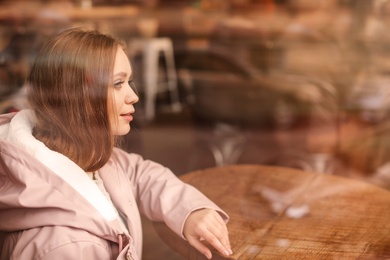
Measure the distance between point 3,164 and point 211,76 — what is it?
67.6 inches

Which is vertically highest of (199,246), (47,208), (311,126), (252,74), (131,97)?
(131,97)

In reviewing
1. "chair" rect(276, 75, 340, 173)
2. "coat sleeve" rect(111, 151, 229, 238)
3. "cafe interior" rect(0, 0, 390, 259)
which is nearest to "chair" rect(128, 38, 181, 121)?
"cafe interior" rect(0, 0, 390, 259)

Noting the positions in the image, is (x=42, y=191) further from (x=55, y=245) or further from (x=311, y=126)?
(x=311, y=126)

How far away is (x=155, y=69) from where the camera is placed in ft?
8.79

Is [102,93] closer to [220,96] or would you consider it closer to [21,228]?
[21,228]

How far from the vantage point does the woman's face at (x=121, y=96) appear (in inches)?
37.3

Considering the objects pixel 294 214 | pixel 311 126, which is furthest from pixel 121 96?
pixel 311 126

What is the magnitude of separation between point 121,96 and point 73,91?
0.09m

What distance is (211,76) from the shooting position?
2.54 meters

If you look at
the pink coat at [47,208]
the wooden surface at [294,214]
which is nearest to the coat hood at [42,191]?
the pink coat at [47,208]

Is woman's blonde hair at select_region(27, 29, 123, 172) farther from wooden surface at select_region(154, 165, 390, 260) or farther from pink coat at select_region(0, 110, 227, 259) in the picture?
wooden surface at select_region(154, 165, 390, 260)

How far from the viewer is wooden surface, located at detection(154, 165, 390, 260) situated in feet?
3.47

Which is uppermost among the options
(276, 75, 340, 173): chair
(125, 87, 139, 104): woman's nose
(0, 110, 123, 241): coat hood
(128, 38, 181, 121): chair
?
(125, 87, 139, 104): woman's nose

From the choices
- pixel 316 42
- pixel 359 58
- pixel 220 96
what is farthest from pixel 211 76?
pixel 316 42
